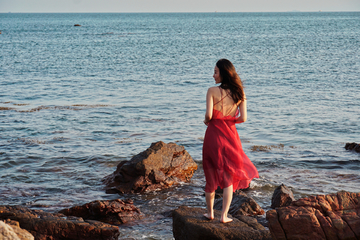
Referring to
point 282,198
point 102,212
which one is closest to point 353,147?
point 282,198

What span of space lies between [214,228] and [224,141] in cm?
120

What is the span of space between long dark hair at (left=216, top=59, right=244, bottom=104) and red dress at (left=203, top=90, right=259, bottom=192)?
0.21 m

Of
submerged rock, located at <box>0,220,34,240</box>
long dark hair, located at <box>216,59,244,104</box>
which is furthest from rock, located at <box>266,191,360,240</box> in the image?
submerged rock, located at <box>0,220,34,240</box>

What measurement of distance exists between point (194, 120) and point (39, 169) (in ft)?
23.1

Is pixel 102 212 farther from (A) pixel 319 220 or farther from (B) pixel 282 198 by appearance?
(A) pixel 319 220

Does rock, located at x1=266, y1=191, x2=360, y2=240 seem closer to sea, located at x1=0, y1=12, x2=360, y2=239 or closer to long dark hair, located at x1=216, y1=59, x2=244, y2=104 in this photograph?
long dark hair, located at x1=216, y1=59, x2=244, y2=104

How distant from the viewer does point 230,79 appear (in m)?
5.00

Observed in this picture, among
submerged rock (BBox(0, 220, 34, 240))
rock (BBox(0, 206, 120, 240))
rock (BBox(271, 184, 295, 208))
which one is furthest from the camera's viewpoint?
rock (BBox(271, 184, 295, 208))

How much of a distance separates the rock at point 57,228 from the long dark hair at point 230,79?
2.74 meters

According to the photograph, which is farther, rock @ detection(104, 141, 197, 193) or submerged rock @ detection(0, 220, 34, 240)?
rock @ detection(104, 141, 197, 193)

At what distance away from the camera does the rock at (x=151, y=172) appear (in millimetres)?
8539

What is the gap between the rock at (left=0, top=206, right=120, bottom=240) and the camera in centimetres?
536

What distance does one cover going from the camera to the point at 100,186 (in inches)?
354

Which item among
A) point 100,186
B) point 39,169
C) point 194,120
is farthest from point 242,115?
point 194,120
